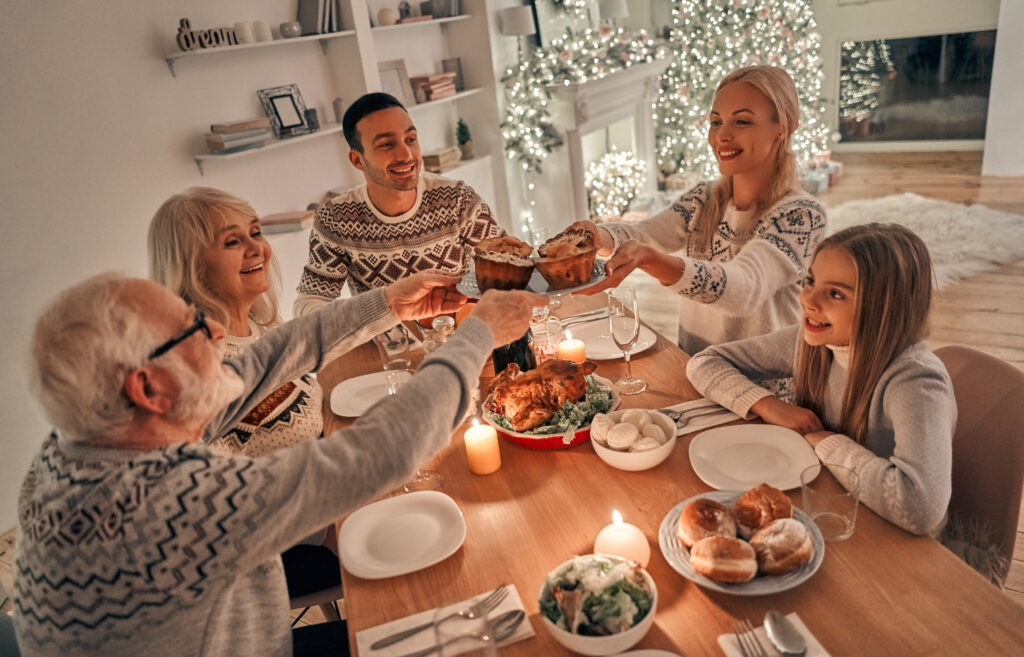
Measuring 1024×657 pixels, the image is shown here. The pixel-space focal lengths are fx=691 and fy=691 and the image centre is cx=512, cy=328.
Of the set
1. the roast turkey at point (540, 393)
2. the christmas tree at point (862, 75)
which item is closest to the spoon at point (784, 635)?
the roast turkey at point (540, 393)

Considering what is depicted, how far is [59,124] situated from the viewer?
110 inches

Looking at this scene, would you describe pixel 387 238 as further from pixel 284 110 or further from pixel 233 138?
pixel 284 110

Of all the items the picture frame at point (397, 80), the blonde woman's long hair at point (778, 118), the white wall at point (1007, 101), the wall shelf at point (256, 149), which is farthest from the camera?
the white wall at point (1007, 101)

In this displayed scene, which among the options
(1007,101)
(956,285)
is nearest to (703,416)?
(956,285)

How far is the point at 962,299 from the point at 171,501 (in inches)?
177

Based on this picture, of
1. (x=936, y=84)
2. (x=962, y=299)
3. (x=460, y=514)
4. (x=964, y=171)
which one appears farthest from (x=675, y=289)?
(x=936, y=84)

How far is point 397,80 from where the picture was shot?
13.8 ft

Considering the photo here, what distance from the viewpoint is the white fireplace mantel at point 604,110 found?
4.94m

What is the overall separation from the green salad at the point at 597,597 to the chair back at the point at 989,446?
2.65ft

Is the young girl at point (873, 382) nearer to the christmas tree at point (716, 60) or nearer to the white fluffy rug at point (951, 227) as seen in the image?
the white fluffy rug at point (951, 227)

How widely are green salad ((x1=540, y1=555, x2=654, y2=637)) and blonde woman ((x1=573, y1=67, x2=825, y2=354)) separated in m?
0.73

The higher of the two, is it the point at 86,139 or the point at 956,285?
the point at 86,139

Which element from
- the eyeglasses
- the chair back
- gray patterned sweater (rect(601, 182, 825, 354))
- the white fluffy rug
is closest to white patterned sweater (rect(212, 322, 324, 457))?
the eyeglasses

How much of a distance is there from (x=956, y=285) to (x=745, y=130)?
3.24m
